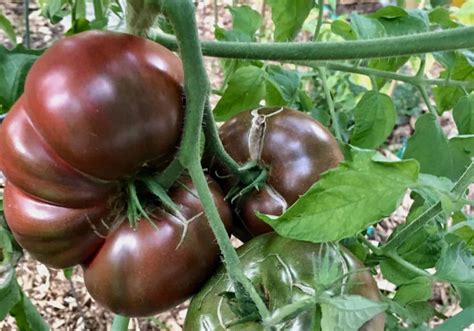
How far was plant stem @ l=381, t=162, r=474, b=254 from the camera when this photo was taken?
632mm

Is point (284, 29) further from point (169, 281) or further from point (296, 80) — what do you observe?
point (169, 281)

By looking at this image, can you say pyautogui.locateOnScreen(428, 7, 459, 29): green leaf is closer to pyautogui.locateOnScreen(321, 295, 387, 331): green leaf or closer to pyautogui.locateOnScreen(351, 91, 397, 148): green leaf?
pyautogui.locateOnScreen(351, 91, 397, 148): green leaf

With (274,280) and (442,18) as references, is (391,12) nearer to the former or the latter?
(442,18)

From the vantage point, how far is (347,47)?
688 mm

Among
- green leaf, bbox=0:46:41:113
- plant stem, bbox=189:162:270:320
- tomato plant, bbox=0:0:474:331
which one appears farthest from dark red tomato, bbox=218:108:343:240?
green leaf, bbox=0:46:41:113

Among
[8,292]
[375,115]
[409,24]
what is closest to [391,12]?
[409,24]

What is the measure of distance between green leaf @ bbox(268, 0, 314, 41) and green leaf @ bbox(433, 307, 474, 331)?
0.44m

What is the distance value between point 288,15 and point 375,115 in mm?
192

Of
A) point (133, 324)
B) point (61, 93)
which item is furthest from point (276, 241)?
point (133, 324)

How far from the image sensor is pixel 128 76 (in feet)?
1.93

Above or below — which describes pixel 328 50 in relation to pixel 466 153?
above

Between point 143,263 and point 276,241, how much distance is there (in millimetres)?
120

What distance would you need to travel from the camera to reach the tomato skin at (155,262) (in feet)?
2.08

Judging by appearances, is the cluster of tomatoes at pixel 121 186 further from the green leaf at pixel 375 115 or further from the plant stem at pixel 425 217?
the green leaf at pixel 375 115
